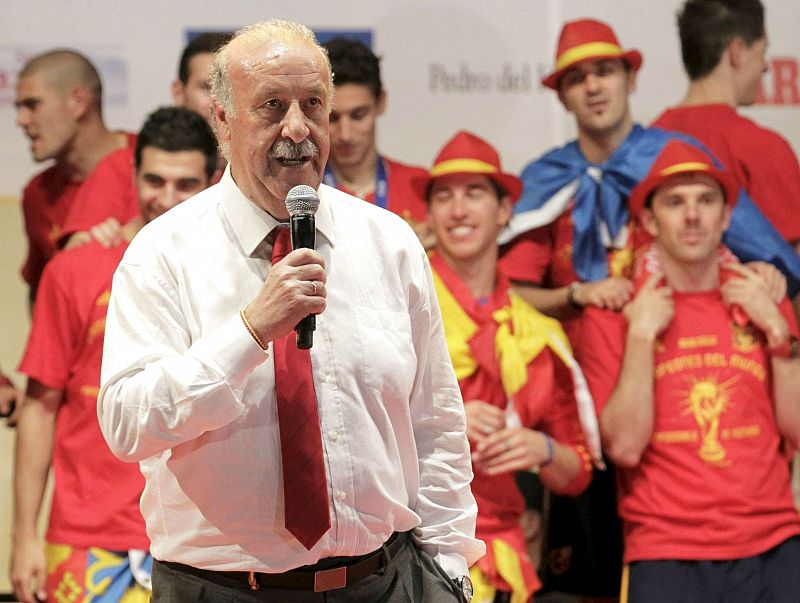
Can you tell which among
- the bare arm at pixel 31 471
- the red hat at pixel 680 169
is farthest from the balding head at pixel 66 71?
the red hat at pixel 680 169

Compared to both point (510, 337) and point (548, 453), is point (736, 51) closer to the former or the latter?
point (510, 337)

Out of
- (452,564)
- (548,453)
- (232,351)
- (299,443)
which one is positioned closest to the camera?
(232,351)

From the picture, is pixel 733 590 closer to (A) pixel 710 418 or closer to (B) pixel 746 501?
(B) pixel 746 501

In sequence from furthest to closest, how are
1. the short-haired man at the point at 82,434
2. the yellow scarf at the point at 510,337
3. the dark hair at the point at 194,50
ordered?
the dark hair at the point at 194,50 → the yellow scarf at the point at 510,337 → the short-haired man at the point at 82,434

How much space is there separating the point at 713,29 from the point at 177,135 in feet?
6.68

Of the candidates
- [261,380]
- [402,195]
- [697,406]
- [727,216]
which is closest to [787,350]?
[697,406]

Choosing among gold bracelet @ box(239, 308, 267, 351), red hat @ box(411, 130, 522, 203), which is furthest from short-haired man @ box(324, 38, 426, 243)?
gold bracelet @ box(239, 308, 267, 351)

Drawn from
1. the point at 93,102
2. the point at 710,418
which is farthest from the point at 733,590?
the point at 93,102

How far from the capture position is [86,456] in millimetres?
3281

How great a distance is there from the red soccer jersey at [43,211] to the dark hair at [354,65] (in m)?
1.06

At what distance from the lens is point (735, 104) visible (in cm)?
430

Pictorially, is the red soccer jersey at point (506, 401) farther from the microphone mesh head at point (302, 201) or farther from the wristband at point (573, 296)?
the microphone mesh head at point (302, 201)

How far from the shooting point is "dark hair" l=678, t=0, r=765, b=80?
431 cm

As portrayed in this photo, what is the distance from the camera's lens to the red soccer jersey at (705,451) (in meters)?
3.42
